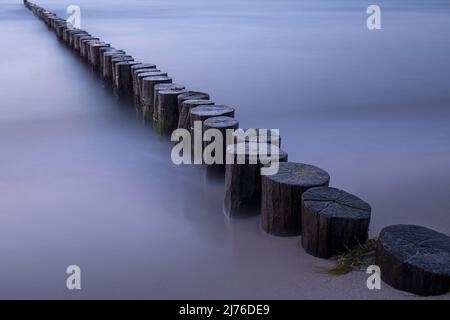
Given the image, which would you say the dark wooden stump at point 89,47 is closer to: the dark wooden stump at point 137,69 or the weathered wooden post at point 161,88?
the dark wooden stump at point 137,69

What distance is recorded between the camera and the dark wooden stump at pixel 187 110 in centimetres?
460

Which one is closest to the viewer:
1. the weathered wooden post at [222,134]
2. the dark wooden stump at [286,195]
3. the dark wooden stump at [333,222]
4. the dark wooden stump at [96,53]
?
the dark wooden stump at [333,222]

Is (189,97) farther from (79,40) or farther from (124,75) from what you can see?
(79,40)

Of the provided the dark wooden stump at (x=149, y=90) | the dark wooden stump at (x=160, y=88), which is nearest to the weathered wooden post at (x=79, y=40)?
the dark wooden stump at (x=149, y=90)

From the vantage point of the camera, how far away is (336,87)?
8.92m

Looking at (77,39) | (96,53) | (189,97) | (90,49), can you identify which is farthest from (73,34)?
(189,97)

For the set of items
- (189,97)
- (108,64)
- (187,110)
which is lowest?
(187,110)

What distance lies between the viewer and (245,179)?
336 centimetres

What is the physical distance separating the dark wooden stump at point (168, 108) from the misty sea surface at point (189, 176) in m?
0.22

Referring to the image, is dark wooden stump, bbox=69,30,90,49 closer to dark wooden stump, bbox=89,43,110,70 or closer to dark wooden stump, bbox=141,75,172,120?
dark wooden stump, bbox=89,43,110,70

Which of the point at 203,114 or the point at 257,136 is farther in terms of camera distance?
the point at 203,114

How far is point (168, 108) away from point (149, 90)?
2.25 ft

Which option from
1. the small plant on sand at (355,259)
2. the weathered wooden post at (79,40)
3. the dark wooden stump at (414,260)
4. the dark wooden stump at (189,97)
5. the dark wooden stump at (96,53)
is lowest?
the small plant on sand at (355,259)

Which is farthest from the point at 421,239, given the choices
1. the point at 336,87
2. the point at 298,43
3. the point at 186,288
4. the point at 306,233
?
the point at 298,43
